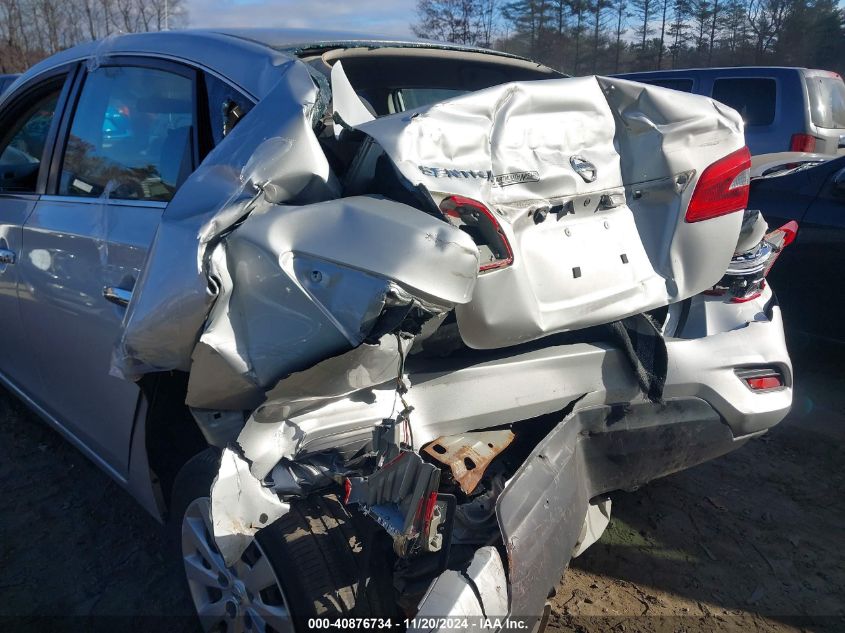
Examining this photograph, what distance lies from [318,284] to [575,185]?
2.86 ft

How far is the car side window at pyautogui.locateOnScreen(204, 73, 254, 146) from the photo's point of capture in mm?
2168

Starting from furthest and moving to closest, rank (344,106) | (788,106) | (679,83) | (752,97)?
(679,83), (752,97), (788,106), (344,106)

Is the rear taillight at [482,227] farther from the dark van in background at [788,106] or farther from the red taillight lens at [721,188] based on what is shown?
the dark van in background at [788,106]

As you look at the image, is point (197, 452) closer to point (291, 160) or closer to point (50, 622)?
point (50, 622)

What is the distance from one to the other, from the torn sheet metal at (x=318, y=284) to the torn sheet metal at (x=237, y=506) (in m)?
0.22

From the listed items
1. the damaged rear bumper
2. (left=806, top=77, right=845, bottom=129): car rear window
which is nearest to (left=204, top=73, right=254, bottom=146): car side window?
the damaged rear bumper

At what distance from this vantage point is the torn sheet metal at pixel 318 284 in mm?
1626

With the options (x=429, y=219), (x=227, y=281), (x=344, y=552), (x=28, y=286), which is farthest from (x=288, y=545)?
(x=28, y=286)

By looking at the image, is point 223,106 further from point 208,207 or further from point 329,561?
point 329,561

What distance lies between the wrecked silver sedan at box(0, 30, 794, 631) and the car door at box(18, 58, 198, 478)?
1cm

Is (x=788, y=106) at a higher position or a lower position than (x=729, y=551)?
higher

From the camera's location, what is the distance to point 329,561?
1.91 m

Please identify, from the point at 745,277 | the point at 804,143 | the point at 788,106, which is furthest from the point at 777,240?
the point at 788,106

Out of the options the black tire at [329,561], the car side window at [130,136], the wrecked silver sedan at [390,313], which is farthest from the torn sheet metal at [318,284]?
the car side window at [130,136]
